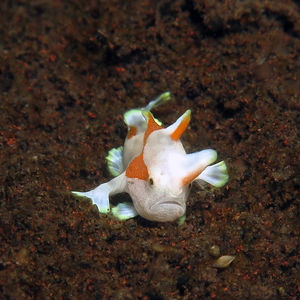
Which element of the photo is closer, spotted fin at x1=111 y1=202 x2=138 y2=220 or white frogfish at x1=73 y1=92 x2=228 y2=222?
white frogfish at x1=73 y1=92 x2=228 y2=222

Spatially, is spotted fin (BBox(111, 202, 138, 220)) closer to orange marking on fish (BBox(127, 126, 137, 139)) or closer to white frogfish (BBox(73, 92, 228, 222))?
white frogfish (BBox(73, 92, 228, 222))

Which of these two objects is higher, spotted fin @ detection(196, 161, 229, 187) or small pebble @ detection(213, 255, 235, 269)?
spotted fin @ detection(196, 161, 229, 187)

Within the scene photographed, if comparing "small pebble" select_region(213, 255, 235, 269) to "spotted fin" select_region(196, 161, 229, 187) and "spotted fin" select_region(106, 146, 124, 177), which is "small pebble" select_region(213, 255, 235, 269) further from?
"spotted fin" select_region(106, 146, 124, 177)

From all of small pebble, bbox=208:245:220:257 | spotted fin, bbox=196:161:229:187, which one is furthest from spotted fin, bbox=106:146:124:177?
small pebble, bbox=208:245:220:257

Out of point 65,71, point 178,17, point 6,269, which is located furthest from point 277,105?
point 6,269

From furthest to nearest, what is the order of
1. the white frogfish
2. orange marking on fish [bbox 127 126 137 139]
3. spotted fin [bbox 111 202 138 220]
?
orange marking on fish [bbox 127 126 137 139], spotted fin [bbox 111 202 138 220], the white frogfish

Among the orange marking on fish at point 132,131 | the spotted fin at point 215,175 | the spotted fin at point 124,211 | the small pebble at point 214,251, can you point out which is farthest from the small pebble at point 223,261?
the orange marking on fish at point 132,131

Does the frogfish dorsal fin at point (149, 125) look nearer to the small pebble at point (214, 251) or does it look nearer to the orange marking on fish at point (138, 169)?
the orange marking on fish at point (138, 169)

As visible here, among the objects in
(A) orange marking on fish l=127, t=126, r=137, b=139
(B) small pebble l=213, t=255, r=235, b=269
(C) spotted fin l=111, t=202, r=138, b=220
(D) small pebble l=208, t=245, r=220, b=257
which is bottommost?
(C) spotted fin l=111, t=202, r=138, b=220

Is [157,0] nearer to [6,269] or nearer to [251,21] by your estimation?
[251,21]

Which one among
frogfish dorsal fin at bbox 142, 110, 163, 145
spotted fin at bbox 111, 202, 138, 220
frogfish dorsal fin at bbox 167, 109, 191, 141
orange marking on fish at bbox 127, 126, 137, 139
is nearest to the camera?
frogfish dorsal fin at bbox 167, 109, 191, 141
